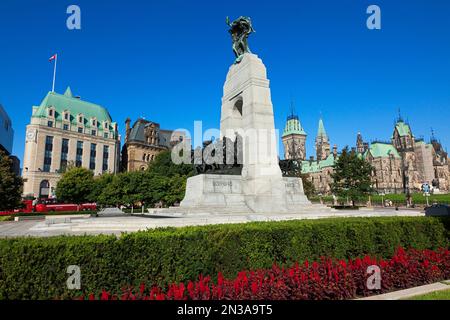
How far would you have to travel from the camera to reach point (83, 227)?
45.3 feet

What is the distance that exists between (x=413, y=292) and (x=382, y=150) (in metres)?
152

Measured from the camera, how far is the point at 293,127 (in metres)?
176

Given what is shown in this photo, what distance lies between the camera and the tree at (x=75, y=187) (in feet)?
164

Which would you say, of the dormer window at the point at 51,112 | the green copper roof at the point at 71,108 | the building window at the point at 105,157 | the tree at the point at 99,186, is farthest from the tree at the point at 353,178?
the dormer window at the point at 51,112

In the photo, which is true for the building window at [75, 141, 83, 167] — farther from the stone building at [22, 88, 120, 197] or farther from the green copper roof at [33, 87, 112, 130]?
the green copper roof at [33, 87, 112, 130]

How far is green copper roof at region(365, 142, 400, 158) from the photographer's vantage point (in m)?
137

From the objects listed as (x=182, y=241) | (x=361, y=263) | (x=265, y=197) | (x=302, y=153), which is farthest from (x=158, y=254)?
(x=302, y=153)

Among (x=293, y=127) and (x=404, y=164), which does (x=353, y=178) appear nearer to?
(x=404, y=164)

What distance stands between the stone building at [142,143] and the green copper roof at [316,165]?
97649 millimetres

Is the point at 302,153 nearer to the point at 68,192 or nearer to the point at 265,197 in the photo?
the point at 68,192

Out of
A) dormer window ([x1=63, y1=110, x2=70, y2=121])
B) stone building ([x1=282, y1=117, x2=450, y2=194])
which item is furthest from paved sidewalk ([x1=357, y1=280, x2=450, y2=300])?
stone building ([x1=282, y1=117, x2=450, y2=194])

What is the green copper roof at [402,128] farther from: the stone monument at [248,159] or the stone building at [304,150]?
the stone monument at [248,159]

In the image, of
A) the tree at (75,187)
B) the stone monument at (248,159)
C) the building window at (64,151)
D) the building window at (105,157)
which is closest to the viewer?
the stone monument at (248,159)
